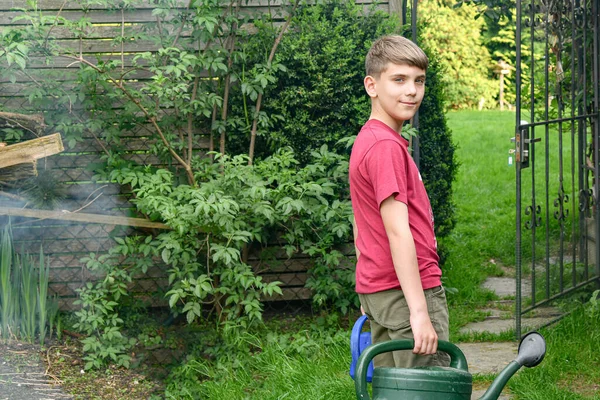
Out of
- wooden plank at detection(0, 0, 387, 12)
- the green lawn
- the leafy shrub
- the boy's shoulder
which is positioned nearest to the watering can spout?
the boy's shoulder

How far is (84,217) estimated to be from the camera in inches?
187

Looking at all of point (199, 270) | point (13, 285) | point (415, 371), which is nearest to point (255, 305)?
point (199, 270)

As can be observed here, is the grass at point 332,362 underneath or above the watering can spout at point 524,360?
underneath

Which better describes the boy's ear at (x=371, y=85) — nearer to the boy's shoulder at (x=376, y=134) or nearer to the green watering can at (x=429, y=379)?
the boy's shoulder at (x=376, y=134)

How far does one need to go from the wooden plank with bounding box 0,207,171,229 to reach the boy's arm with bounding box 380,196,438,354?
2757 millimetres

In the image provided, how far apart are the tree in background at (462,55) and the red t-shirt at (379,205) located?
13903 mm

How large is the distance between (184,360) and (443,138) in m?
2.48

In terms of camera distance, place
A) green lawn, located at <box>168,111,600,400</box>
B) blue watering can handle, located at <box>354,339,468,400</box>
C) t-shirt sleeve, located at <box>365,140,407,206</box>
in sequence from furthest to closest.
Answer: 1. green lawn, located at <box>168,111,600,400</box>
2. t-shirt sleeve, located at <box>365,140,407,206</box>
3. blue watering can handle, located at <box>354,339,468,400</box>

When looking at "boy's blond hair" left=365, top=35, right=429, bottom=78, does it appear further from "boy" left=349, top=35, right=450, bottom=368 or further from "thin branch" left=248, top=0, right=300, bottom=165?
"thin branch" left=248, top=0, right=300, bottom=165

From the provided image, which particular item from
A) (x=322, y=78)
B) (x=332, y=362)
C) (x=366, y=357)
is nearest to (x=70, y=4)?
(x=322, y=78)

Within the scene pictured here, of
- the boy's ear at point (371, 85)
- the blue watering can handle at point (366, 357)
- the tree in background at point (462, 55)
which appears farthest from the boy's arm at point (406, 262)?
the tree in background at point (462, 55)

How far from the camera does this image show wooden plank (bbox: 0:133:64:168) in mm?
4121

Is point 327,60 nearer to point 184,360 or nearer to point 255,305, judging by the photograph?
point 255,305

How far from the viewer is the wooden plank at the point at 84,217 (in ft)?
15.2
